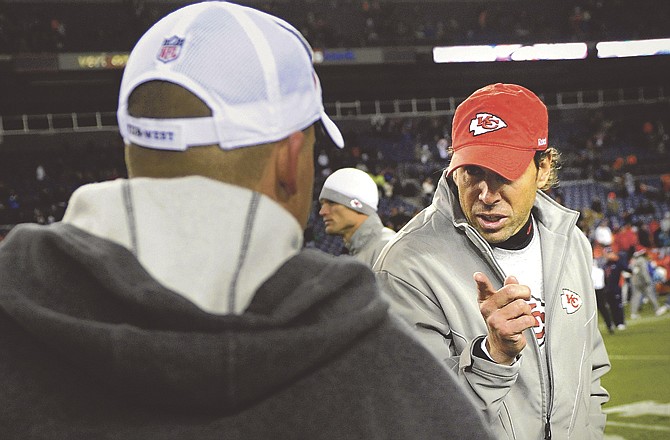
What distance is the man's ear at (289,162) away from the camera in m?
0.97

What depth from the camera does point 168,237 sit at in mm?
911

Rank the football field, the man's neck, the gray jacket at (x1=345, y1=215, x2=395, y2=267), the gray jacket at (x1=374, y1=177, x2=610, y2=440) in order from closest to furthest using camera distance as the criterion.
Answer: the gray jacket at (x1=374, y1=177, x2=610, y2=440)
the man's neck
the gray jacket at (x1=345, y1=215, x2=395, y2=267)
the football field

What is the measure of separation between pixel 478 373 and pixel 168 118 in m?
1.22

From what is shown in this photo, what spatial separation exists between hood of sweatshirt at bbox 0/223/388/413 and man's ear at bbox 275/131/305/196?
0.12 meters

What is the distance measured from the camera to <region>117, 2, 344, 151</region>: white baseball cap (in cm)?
93

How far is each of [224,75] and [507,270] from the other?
1.56 metres

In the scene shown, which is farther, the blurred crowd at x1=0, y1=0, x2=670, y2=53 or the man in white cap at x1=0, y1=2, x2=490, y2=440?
the blurred crowd at x1=0, y1=0, x2=670, y2=53

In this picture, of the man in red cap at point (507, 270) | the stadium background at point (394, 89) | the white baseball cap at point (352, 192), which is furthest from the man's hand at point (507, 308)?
the stadium background at point (394, 89)

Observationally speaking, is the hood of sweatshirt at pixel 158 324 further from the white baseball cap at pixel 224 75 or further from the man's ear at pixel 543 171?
the man's ear at pixel 543 171

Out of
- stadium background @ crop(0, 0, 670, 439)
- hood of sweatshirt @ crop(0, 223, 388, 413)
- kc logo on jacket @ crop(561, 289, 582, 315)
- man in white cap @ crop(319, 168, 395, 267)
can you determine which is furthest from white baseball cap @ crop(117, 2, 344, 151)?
stadium background @ crop(0, 0, 670, 439)

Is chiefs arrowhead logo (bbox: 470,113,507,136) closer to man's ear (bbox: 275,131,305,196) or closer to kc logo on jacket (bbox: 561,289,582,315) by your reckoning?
kc logo on jacket (bbox: 561,289,582,315)

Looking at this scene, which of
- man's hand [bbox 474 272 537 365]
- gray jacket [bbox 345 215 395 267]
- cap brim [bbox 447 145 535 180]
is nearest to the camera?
man's hand [bbox 474 272 537 365]

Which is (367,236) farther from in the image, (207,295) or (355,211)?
(207,295)

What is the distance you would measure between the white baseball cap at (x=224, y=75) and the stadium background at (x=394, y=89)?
17630mm
